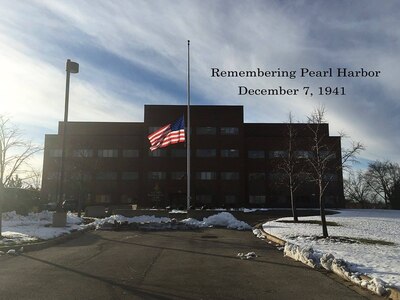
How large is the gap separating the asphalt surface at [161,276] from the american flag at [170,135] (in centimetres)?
1765

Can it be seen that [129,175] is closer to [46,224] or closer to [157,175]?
[157,175]

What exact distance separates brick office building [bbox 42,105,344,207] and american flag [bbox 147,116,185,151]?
107 ft

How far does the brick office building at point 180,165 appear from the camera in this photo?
68.4 m

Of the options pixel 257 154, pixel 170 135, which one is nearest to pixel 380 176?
pixel 257 154

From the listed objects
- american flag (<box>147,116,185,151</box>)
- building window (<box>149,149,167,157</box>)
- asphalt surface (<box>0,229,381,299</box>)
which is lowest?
asphalt surface (<box>0,229,381,299</box>)

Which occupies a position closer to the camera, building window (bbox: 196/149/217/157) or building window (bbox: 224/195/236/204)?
building window (bbox: 224/195/236/204)

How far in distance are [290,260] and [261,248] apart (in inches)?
121

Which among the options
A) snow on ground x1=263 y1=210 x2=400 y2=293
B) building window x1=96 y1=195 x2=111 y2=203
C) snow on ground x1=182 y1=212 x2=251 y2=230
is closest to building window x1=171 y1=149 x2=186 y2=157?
building window x1=96 y1=195 x2=111 y2=203

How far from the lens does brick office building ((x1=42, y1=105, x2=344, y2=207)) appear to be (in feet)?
224

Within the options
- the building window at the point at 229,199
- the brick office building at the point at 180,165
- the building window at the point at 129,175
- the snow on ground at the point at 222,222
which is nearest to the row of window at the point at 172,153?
the brick office building at the point at 180,165

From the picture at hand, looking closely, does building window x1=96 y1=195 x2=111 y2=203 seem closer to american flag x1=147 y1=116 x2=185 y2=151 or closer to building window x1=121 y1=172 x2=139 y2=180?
building window x1=121 y1=172 x2=139 y2=180

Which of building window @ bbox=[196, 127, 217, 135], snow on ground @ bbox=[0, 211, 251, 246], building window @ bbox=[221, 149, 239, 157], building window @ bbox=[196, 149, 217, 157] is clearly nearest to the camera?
snow on ground @ bbox=[0, 211, 251, 246]

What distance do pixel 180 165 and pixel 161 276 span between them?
5903 cm

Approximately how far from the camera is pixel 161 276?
9641mm
